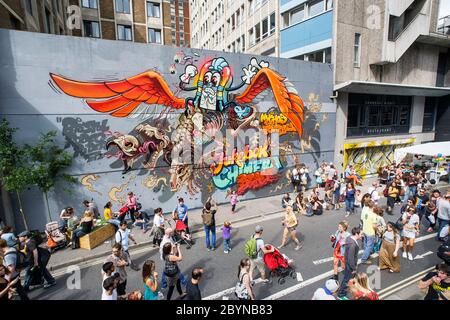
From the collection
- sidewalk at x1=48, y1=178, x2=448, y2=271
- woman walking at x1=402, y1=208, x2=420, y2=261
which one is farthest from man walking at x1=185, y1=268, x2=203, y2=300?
woman walking at x1=402, y1=208, x2=420, y2=261

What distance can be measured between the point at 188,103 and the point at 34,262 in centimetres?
834

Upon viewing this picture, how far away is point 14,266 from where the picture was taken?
5.61 m

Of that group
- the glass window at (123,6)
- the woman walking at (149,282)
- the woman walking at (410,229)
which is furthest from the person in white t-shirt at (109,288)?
the glass window at (123,6)

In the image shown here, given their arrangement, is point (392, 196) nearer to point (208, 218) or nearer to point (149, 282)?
point (208, 218)

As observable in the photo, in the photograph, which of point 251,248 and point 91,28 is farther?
point 91,28

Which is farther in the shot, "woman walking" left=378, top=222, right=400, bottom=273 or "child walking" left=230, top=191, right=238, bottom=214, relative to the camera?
"child walking" left=230, top=191, right=238, bottom=214

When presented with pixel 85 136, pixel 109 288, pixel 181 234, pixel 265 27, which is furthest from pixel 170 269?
pixel 265 27

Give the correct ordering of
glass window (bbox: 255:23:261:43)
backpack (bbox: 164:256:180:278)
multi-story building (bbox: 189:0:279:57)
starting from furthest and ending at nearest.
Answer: glass window (bbox: 255:23:261:43), multi-story building (bbox: 189:0:279:57), backpack (bbox: 164:256:180:278)

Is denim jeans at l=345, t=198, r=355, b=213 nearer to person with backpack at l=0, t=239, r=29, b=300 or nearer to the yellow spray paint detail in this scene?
the yellow spray paint detail

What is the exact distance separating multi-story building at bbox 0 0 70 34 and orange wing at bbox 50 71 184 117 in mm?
4870

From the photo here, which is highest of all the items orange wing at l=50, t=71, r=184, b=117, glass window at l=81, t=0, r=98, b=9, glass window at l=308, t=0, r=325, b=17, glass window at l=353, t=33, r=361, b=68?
glass window at l=81, t=0, r=98, b=9

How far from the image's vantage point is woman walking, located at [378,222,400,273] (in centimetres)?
669

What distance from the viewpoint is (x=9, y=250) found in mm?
5789

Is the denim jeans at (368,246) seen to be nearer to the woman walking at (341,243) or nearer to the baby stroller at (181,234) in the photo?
the woman walking at (341,243)
